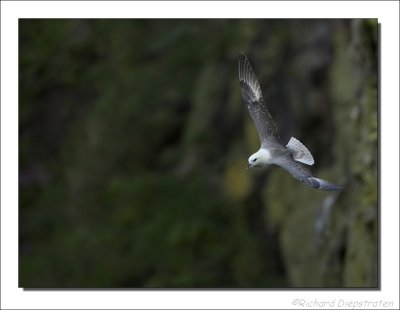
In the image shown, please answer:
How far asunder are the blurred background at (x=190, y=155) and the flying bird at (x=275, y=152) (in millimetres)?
2089

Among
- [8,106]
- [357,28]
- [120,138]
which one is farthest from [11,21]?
[120,138]

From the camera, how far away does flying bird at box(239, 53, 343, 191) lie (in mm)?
3971

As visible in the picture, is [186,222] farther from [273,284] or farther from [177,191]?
[273,284]

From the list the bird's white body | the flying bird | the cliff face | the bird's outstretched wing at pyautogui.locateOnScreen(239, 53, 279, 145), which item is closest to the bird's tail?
the flying bird

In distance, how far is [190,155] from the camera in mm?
9977

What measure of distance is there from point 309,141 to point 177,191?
5.40 feet

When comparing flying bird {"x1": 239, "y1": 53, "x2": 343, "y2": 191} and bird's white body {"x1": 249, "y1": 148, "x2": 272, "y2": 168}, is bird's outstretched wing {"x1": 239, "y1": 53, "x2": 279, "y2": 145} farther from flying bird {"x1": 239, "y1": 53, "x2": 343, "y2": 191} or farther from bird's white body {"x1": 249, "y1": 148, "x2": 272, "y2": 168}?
bird's white body {"x1": 249, "y1": 148, "x2": 272, "y2": 168}

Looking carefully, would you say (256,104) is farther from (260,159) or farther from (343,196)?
(343,196)

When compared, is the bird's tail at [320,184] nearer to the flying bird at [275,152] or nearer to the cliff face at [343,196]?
the flying bird at [275,152]

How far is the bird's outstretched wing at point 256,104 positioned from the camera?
427 cm

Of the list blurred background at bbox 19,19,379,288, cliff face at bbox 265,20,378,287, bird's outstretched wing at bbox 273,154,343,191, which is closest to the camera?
bird's outstretched wing at bbox 273,154,343,191

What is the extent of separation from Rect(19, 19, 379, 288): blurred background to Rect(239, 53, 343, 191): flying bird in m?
2.09

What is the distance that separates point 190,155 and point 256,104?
17.9 ft

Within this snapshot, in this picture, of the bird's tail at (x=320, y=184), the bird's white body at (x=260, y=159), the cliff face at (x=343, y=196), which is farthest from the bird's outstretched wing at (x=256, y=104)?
the cliff face at (x=343, y=196)
